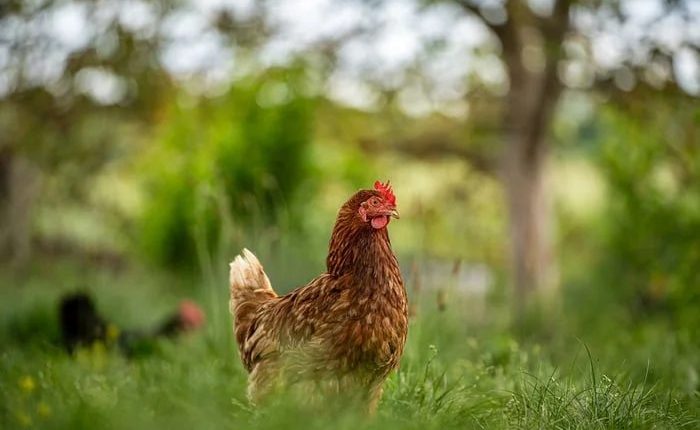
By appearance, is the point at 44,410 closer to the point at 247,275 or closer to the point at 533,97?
the point at 247,275

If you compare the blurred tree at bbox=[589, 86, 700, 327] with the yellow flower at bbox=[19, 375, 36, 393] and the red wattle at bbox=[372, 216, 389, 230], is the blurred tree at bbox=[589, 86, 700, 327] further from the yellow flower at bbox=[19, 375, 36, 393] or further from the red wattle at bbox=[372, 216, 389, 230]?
the yellow flower at bbox=[19, 375, 36, 393]

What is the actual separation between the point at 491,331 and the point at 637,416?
14.2 feet

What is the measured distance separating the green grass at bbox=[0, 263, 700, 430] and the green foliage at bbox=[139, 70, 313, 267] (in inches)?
113

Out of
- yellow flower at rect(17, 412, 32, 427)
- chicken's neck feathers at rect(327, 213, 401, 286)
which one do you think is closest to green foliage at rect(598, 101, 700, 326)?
chicken's neck feathers at rect(327, 213, 401, 286)

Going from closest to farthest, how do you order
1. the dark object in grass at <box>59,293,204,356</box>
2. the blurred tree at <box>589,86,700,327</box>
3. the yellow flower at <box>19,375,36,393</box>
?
the yellow flower at <box>19,375,36,393</box>
the dark object in grass at <box>59,293,204,356</box>
the blurred tree at <box>589,86,700,327</box>

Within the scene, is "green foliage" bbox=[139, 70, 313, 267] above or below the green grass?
above

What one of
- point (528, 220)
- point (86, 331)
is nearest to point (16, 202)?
point (86, 331)

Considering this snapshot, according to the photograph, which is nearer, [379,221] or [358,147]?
[379,221]

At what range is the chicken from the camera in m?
3.81

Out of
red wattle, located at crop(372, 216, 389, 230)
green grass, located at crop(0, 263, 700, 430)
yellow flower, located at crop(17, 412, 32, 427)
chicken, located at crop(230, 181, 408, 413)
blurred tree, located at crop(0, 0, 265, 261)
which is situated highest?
blurred tree, located at crop(0, 0, 265, 261)

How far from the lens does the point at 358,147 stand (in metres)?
14.0

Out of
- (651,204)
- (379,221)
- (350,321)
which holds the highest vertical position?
(379,221)

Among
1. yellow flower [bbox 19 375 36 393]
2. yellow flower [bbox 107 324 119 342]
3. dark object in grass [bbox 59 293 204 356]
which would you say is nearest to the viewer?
yellow flower [bbox 19 375 36 393]

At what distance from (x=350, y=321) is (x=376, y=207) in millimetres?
511
